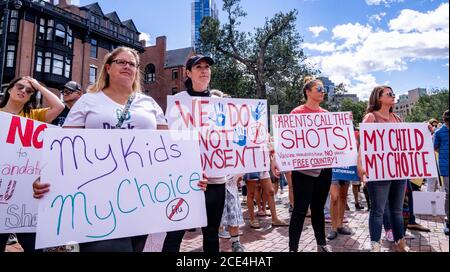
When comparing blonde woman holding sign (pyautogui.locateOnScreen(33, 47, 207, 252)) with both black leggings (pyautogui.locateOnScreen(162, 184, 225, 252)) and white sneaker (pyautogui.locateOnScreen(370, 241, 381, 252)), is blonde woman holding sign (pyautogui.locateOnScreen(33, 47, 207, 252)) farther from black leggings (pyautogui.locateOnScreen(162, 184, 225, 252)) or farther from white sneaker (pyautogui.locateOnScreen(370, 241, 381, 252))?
white sneaker (pyautogui.locateOnScreen(370, 241, 381, 252))

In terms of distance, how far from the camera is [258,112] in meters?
2.99

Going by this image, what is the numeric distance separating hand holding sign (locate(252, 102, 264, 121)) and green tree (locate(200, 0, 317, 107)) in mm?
18249

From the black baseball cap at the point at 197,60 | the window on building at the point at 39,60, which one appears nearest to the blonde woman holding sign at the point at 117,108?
the black baseball cap at the point at 197,60

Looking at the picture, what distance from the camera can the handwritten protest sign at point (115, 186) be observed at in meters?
1.62

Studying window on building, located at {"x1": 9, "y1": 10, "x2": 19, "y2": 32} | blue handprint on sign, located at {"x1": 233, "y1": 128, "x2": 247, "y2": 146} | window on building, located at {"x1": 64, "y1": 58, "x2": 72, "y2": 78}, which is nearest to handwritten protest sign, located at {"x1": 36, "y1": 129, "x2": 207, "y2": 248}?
blue handprint on sign, located at {"x1": 233, "y1": 128, "x2": 247, "y2": 146}

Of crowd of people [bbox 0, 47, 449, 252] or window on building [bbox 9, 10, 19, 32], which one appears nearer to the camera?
crowd of people [bbox 0, 47, 449, 252]

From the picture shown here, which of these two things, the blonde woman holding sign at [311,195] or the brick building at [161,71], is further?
the brick building at [161,71]

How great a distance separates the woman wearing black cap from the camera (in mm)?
2271

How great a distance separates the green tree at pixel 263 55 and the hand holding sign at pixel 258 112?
59.9 feet

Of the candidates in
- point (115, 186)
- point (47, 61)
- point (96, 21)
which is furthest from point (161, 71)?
point (115, 186)

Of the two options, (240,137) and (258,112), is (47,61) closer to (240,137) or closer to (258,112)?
(258,112)

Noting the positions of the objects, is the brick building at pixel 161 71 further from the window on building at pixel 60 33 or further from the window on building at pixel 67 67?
the window on building at pixel 60 33
